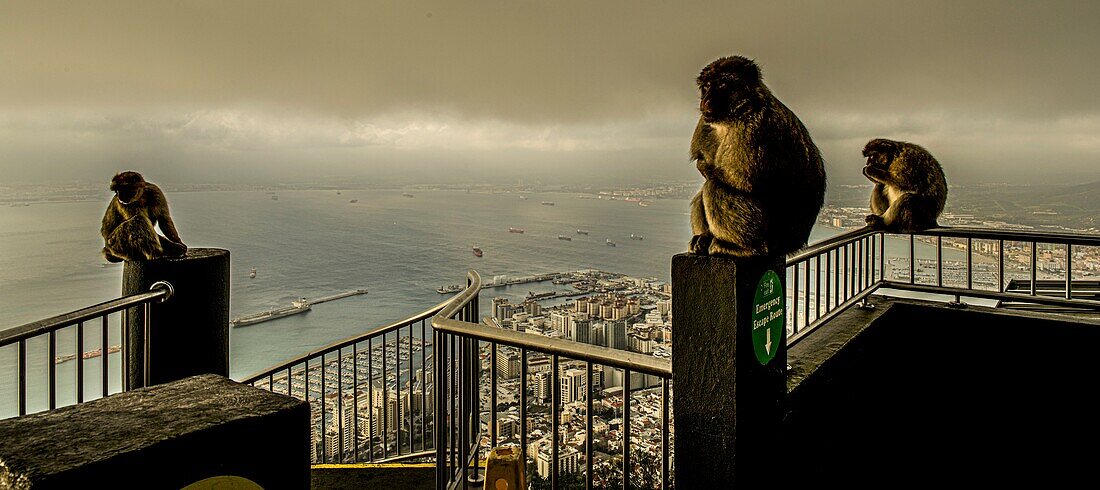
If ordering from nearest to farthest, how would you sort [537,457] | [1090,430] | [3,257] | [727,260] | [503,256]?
[727,260] < [537,457] < [1090,430] < [3,257] < [503,256]

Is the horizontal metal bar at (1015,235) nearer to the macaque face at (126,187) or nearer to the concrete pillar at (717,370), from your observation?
the concrete pillar at (717,370)

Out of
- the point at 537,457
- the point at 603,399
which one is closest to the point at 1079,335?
the point at 603,399

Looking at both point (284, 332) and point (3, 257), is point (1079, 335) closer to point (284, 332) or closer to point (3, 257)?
point (284, 332)

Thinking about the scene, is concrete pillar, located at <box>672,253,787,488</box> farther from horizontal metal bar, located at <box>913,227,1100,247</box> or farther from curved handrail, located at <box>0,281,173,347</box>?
horizontal metal bar, located at <box>913,227,1100,247</box>

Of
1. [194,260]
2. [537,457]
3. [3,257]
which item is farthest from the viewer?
[3,257]

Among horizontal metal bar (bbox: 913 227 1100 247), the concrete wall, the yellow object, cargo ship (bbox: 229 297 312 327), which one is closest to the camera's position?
the yellow object

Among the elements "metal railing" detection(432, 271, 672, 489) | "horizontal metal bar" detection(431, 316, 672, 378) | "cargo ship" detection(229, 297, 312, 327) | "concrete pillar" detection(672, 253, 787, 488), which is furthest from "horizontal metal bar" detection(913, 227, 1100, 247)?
"cargo ship" detection(229, 297, 312, 327)
